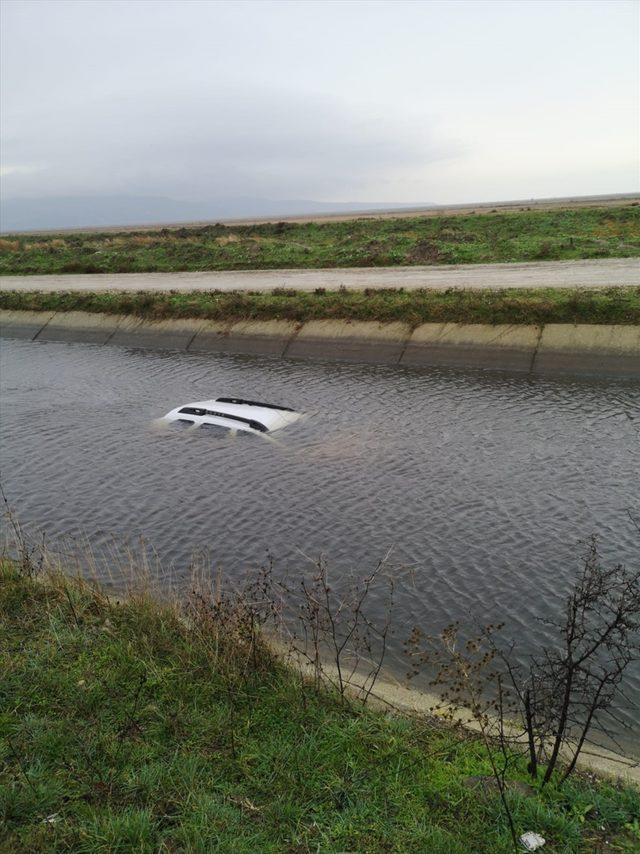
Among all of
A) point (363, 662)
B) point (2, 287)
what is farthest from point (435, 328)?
point (2, 287)

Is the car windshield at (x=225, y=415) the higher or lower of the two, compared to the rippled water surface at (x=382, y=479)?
higher

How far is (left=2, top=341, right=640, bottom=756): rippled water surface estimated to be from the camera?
12242 millimetres

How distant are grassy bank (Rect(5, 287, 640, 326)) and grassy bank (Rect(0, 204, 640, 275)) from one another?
12.0 meters

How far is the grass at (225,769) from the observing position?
18.2 ft

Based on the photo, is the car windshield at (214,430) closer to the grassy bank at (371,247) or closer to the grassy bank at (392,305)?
the grassy bank at (392,305)

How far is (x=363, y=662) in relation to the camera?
957cm

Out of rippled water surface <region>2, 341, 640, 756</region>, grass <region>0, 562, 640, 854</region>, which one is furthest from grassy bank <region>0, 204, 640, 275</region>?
grass <region>0, 562, 640, 854</region>

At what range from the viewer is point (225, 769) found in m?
6.46

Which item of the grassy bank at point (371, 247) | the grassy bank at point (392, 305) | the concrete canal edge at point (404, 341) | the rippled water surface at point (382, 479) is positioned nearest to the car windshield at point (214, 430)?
the rippled water surface at point (382, 479)

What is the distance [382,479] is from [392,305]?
15.7m

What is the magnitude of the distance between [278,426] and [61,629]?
1148 cm

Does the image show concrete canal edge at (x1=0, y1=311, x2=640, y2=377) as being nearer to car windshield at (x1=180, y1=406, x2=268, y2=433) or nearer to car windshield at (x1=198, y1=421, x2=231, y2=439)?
car windshield at (x1=180, y1=406, x2=268, y2=433)

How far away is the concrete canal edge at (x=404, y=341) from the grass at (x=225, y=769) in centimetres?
1991

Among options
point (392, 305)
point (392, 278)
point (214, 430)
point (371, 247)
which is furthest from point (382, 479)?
point (371, 247)
